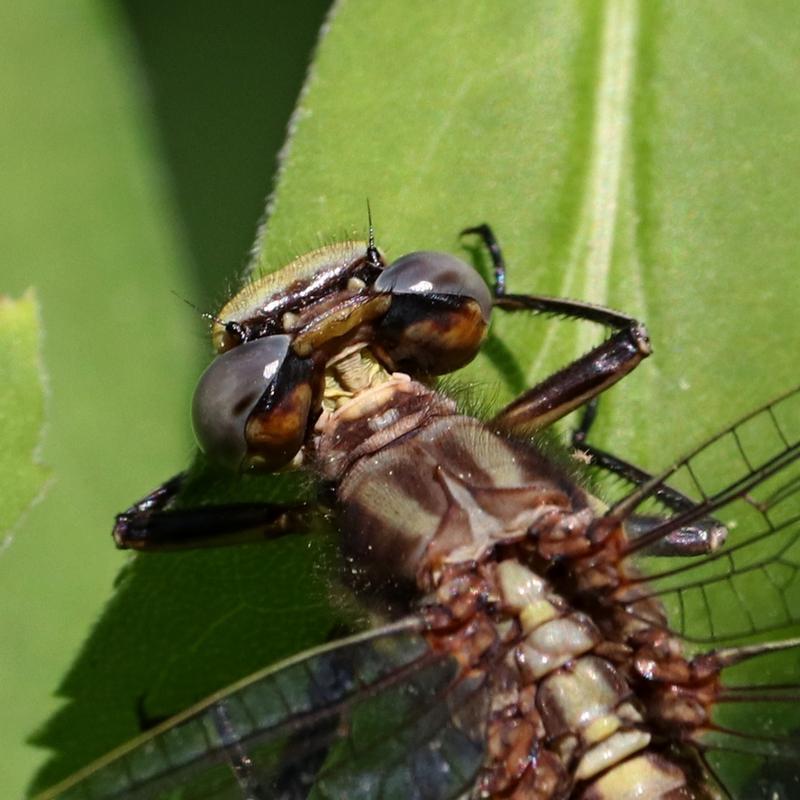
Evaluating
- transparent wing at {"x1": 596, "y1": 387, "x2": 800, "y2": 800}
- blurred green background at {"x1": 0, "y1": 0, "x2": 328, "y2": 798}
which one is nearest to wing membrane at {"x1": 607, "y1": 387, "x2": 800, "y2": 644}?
transparent wing at {"x1": 596, "y1": 387, "x2": 800, "y2": 800}

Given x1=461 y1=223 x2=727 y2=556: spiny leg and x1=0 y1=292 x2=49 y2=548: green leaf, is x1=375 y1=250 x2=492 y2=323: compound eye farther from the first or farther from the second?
x1=0 y1=292 x2=49 y2=548: green leaf

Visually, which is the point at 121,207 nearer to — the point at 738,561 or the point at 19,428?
the point at 19,428

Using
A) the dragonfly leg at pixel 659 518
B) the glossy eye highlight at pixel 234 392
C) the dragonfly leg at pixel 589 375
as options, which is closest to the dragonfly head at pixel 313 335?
the glossy eye highlight at pixel 234 392

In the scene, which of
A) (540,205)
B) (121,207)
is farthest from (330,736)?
(121,207)

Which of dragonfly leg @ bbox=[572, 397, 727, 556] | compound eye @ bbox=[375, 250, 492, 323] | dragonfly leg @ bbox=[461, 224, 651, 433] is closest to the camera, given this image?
dragonfly leg @ bbox=[572, 397, 727, 556]

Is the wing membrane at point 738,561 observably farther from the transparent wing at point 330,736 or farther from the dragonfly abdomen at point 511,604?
the transparent wing at point 330,736

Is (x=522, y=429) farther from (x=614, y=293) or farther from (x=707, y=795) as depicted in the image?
(x=707, y=795)
